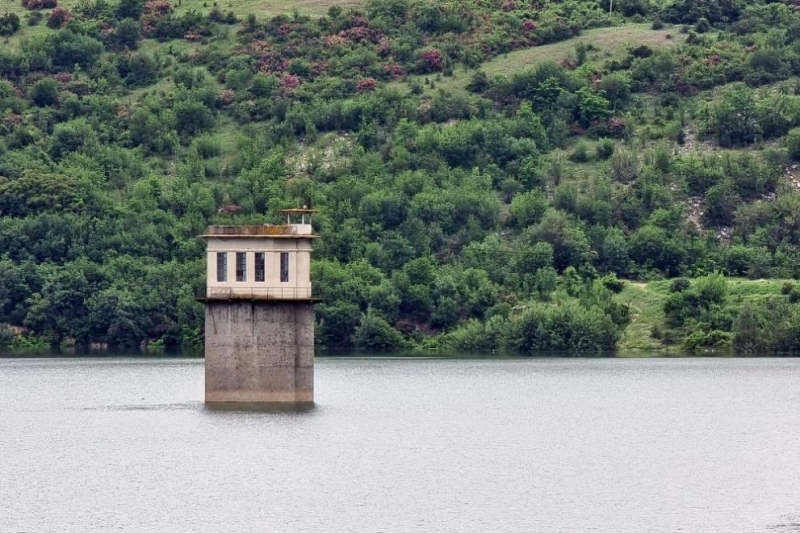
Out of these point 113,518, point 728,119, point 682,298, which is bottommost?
point 113,518

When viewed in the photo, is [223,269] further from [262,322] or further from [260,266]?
[262,322]

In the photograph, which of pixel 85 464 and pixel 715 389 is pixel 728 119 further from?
pixel 85 464

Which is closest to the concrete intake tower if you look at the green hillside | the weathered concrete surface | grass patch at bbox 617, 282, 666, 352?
the weathered concrete surface

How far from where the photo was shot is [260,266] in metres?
93.1

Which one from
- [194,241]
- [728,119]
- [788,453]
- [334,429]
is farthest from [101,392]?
[728,119]

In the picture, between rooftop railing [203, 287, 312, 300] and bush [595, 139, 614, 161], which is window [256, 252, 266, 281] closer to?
rooftop railing [203, 287, 312, 300]

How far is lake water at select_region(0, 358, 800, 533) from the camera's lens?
70312mm

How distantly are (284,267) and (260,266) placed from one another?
100cm

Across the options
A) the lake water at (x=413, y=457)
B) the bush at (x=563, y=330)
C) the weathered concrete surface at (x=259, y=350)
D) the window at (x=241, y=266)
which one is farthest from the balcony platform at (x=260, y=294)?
the bush at (x=563, y=330)

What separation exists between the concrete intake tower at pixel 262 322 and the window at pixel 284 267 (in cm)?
4

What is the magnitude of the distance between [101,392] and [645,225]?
221 feet

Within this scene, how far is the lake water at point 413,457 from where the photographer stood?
7031 centimetres

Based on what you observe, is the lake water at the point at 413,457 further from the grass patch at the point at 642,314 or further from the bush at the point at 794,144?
the bush at the point at 794,144

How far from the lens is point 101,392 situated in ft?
380
